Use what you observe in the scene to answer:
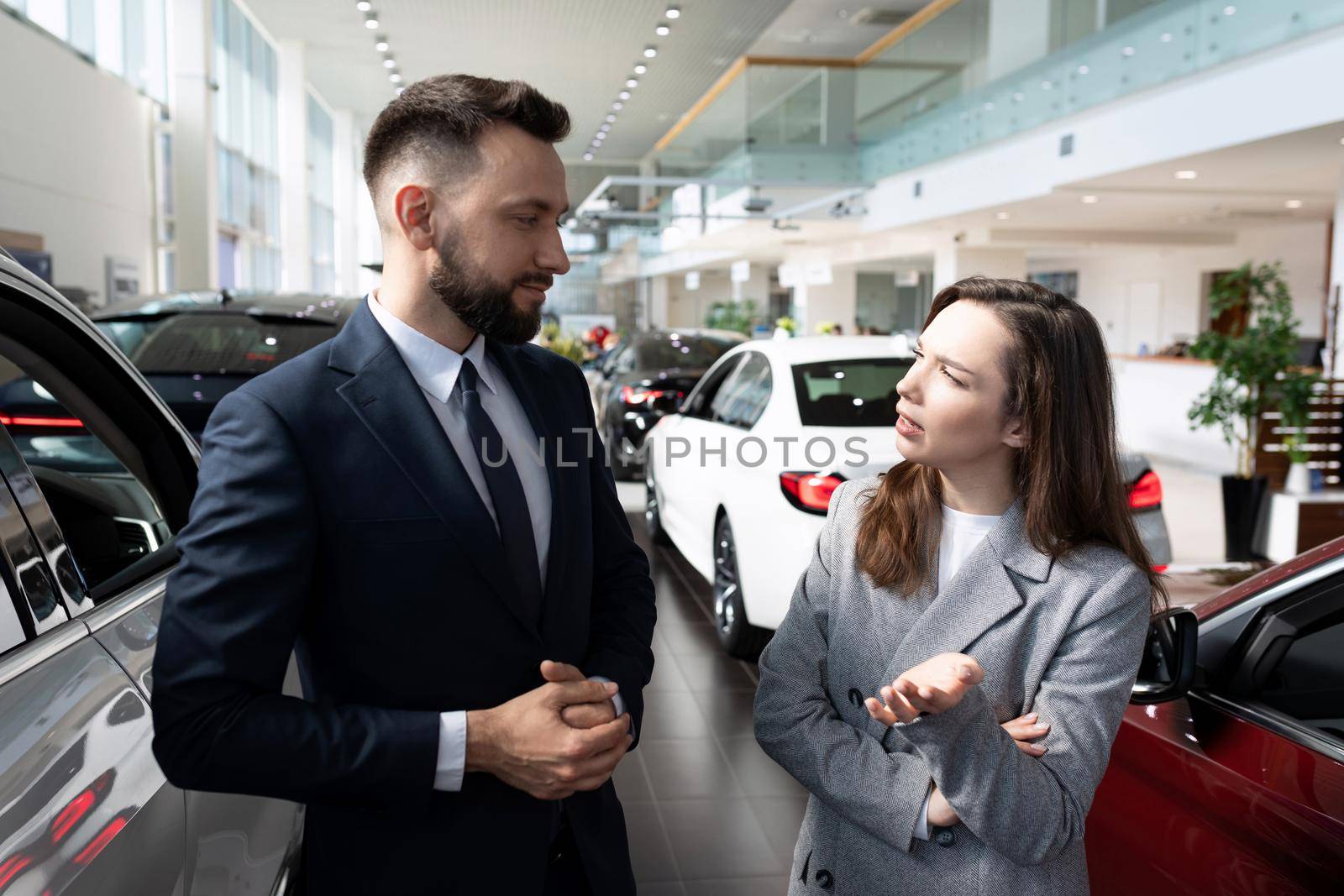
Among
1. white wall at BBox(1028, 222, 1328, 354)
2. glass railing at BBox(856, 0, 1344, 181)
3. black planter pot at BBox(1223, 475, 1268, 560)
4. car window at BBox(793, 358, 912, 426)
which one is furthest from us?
white wall at BBox(1028, 222, 1328, 354)

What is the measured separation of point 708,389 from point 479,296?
4509 mm

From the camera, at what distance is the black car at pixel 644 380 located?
8789 mm

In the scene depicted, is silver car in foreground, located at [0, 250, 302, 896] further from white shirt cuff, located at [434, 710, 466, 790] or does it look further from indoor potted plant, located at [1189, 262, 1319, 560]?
indoor potted plant, located at [1189, 262, 1319, 560]

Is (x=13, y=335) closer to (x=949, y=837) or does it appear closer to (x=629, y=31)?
(x=949, y=837)

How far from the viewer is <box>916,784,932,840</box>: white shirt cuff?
1365 millimetres

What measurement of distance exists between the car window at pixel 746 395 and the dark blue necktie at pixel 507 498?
10.8 feet

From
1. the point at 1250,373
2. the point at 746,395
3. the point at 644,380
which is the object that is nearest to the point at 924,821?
the point at 746,395

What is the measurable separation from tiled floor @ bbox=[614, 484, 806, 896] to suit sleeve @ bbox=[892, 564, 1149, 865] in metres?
1.79

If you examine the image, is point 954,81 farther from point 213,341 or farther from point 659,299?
point 659,299

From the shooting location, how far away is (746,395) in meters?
5.00

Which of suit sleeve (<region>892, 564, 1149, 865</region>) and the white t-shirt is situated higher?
the white t-shirt

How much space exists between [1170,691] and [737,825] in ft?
6.31

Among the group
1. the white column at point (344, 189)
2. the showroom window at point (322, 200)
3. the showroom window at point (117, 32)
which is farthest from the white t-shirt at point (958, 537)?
the white column at point (344, 189)

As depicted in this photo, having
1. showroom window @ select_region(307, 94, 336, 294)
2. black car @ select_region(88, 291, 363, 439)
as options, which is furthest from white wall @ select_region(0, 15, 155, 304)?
showroom window @ select_region(307, 94, 336, 294)
